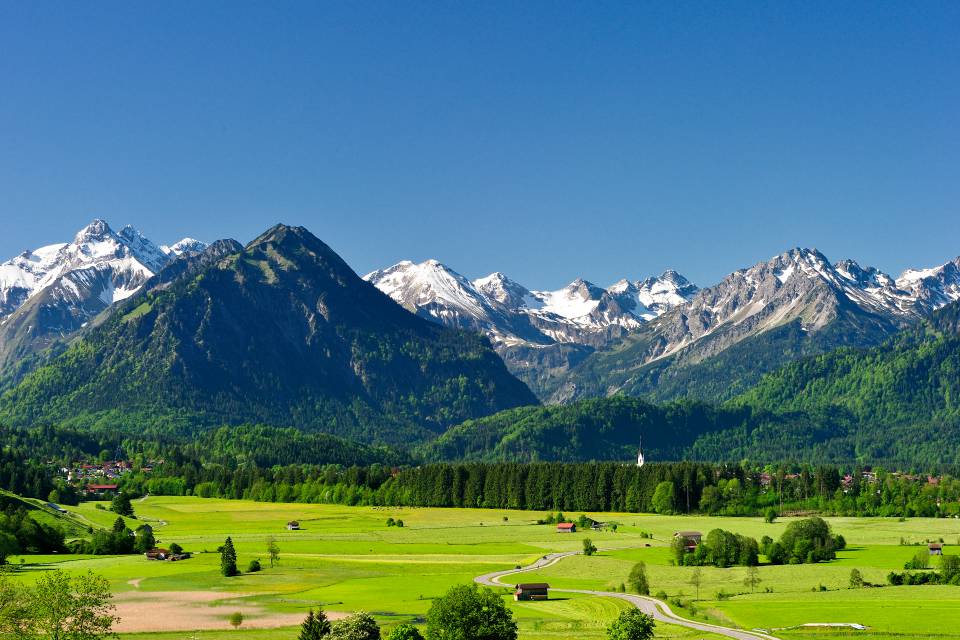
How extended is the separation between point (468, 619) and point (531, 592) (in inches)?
1300

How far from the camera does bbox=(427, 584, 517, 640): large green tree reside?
9312 centimetres

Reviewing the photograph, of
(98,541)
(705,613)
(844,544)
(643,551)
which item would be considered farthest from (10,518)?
(844,544)

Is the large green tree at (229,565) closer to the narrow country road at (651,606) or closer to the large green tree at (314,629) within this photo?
the narrow country road at (651,606)

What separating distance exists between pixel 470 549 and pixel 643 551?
27.9m

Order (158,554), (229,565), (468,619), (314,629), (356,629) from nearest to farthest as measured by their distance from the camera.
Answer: (356,629), (314,629), (468,619), (229,565), (158,554)

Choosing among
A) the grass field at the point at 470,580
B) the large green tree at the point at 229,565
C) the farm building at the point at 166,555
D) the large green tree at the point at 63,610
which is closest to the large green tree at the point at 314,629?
the grass field at the point at 470,580

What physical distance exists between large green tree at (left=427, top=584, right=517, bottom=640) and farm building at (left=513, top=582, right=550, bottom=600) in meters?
28.8

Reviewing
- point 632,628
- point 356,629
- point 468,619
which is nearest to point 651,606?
point 632,628

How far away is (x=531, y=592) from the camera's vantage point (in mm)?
125500

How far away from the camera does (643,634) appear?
93.9 m

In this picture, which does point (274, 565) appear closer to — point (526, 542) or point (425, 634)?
point (526, 542)

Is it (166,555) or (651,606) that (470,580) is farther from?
(166,555)

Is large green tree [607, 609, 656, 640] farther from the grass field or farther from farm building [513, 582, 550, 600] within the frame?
farm building [513, 582, 550, 600]

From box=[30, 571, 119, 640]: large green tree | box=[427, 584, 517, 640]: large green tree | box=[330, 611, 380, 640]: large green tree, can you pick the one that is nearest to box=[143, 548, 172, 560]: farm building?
box=[30, 571, 119, 640]: large green tree
